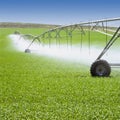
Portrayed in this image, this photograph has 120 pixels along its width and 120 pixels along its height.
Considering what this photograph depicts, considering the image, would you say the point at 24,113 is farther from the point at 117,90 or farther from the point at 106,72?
the point at 106,72

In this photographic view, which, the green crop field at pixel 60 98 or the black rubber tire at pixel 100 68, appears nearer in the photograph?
the green crop field at pixel 60 98

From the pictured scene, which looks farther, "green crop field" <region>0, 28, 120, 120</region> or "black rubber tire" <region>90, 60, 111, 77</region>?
"black rubber tire" <region>90, 60, 111, 77</region>

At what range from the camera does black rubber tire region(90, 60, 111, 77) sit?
19953 millimetres

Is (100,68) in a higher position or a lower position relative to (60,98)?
higher

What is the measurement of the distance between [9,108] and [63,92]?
3387mm

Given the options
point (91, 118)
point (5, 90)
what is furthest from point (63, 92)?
point (91, 118)

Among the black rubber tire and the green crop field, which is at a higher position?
the black rubber tire

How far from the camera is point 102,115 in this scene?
1138 centimetres

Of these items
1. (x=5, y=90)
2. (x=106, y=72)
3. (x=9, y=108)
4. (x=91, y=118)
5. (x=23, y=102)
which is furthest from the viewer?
(x=106, y=72)

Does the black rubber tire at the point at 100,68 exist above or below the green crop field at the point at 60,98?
above

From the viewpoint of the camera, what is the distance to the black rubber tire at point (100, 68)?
65.5ft

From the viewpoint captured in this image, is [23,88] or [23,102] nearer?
[23,102]

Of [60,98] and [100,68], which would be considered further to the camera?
[100,68]

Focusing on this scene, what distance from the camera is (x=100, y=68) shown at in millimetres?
19922
